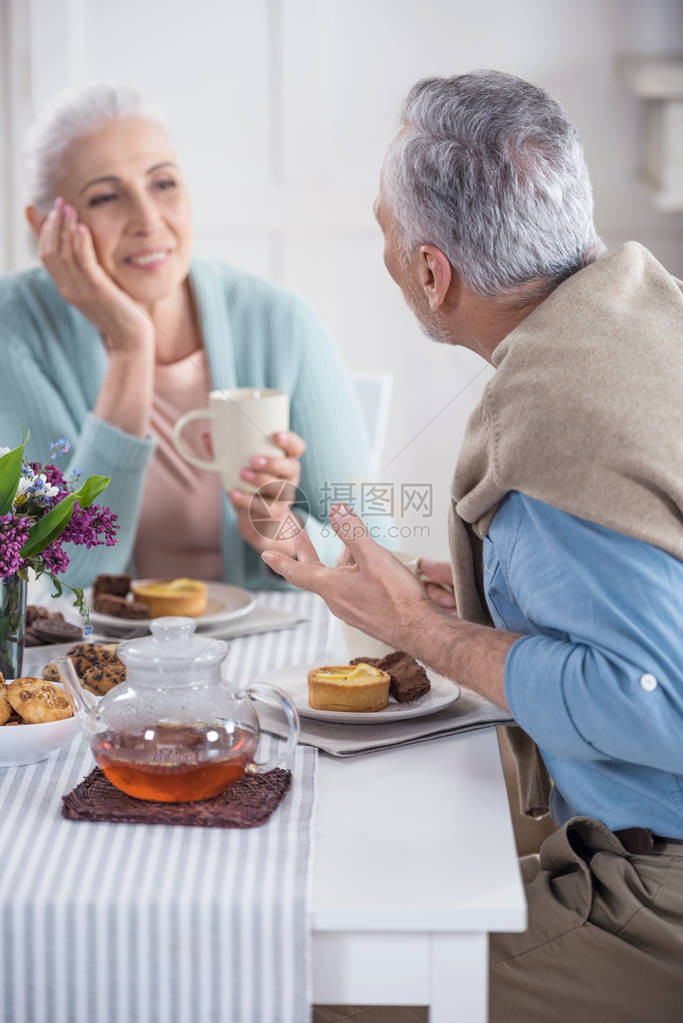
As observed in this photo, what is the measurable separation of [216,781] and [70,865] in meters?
0.14

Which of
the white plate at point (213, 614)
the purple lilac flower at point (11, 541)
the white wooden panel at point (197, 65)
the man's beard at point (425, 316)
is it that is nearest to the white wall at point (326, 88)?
the white wooden panel at point (197, 65)

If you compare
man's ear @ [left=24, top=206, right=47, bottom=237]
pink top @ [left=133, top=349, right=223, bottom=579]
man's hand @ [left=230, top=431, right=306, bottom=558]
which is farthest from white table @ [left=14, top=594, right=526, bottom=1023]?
man's ear @ [left=24, top=206, right=47, bottom=237]

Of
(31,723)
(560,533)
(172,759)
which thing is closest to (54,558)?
(31,723)

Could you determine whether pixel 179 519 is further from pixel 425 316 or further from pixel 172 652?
pixel 172 652

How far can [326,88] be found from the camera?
9.34 feet

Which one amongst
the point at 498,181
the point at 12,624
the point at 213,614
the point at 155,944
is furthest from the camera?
the point at 213,614

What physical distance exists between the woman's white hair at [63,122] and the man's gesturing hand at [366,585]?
1064mm

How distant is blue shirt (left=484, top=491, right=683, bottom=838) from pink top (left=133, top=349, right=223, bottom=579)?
1.01 metres

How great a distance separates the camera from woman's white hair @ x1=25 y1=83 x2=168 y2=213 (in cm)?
180

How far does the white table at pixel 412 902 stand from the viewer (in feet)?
2.48

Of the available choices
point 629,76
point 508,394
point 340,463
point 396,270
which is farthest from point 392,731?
point 629,76

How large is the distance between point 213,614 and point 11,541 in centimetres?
45

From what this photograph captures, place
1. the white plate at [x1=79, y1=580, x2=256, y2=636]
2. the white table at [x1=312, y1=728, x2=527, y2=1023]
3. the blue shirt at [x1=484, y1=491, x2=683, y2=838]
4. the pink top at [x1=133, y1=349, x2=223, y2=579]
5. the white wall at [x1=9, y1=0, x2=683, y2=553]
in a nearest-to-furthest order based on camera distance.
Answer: the white table at [x1=312, y1=728, x2=527, y2=1023], the blue shirt at [x1=484, y1=491, x2=683, y2=838], the white plate at [x1=79, y1=580, x2=256, y2=636], the pink top at [x1=133, y1=349, x2=223, y2=579], the white wall at [x1=9, y1=0, x2=683, y2=553]

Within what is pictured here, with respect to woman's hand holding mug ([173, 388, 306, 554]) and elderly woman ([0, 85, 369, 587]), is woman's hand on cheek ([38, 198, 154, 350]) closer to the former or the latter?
elderly woman ([0, 85, 369, 587])
